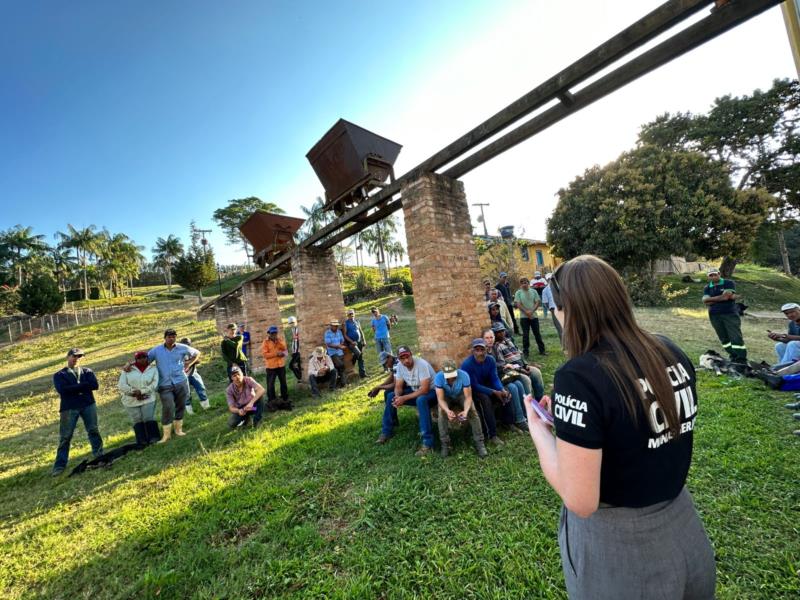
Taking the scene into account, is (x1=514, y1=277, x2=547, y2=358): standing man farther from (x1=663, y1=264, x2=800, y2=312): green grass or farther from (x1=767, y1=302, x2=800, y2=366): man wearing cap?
(x1=663, y1=264, x2=800, y2=312): green grass

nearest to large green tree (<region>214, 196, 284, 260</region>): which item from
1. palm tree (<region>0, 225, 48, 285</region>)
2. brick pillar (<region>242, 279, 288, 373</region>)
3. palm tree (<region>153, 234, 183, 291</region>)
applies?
palm tree (<region>153, 234, 183, 291</region>)

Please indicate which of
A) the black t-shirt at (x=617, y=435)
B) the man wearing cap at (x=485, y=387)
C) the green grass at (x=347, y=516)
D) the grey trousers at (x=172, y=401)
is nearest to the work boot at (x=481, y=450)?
the green grass at (x=347, y=516)

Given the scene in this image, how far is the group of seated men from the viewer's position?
402 cm

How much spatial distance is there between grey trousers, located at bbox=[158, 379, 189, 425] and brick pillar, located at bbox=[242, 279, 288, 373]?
15.1 ft

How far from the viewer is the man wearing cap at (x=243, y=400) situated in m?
6.01

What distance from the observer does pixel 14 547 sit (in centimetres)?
348

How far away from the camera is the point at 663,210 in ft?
48.7

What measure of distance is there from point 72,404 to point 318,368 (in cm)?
426

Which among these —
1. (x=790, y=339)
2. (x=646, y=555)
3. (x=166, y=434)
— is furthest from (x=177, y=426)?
(x=790, y=339)

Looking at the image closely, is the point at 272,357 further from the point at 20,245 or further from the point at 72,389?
the point at 20,245

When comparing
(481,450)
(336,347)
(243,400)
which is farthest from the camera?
(336,347)

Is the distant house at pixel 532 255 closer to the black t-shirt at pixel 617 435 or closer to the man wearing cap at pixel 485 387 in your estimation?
the man wearing cap at pixel 485 387

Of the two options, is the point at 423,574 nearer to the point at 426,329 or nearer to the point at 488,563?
the point at 488,563

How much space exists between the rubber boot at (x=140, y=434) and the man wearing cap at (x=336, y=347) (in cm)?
385
